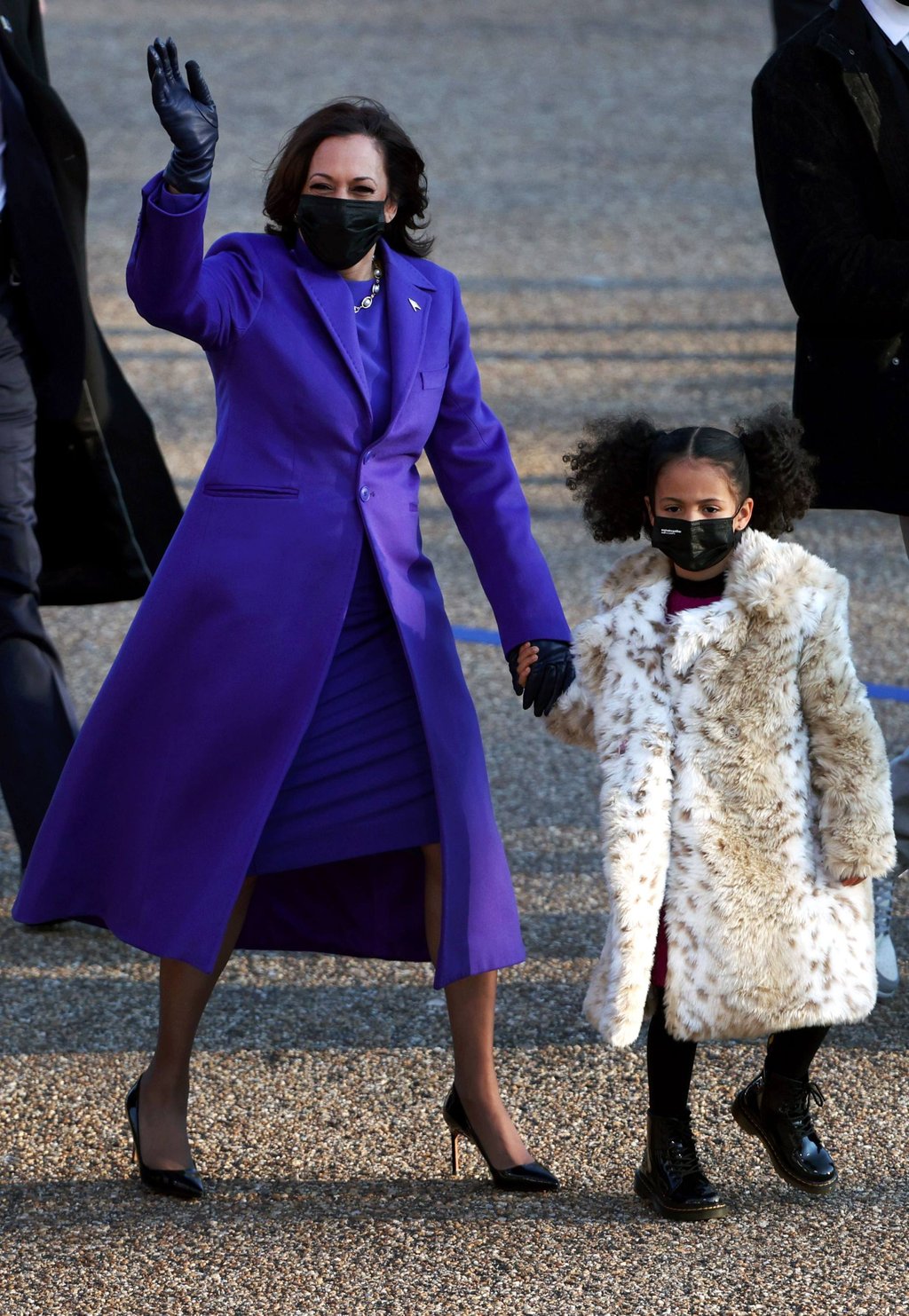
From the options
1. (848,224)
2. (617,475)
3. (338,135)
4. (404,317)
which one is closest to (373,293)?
(404,317)

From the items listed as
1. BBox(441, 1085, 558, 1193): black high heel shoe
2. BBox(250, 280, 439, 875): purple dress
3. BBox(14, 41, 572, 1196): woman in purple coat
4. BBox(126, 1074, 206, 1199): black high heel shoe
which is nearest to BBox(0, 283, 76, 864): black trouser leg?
BBox(14, 41, 572, 1196): woman in purple coat

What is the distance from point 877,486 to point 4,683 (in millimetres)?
1903

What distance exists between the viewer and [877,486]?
11.8 feet

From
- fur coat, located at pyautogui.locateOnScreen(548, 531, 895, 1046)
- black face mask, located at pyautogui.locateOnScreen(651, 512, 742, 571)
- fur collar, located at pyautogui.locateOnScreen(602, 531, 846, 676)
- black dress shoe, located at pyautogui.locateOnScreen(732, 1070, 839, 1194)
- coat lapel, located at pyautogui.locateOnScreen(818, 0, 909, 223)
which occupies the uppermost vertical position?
coat lapel, located at pyautogui.locateOnScreen(818, 0, 909, 223)

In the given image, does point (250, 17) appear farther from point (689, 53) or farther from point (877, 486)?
point (877, 486)

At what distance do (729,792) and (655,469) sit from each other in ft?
1.68

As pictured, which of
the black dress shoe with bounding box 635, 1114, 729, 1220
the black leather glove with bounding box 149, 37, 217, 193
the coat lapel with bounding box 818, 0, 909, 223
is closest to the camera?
the black leather glove with bounding box 149, 37, 217, 193

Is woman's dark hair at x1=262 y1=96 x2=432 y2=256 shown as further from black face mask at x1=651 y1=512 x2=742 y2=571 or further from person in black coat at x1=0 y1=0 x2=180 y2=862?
person in black coat at x1=0 y1=0 x2=180 y2=862

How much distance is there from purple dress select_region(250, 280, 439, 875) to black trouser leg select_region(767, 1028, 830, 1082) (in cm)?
65

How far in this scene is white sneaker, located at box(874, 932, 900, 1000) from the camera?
3.70 m

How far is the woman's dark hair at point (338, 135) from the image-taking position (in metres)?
3.04

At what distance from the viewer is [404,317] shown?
307cm

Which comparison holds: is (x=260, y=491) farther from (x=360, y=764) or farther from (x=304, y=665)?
(x=360, y=764)

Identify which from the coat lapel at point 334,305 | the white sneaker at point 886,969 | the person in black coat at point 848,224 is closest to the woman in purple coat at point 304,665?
the coat lapel at point 334,305
